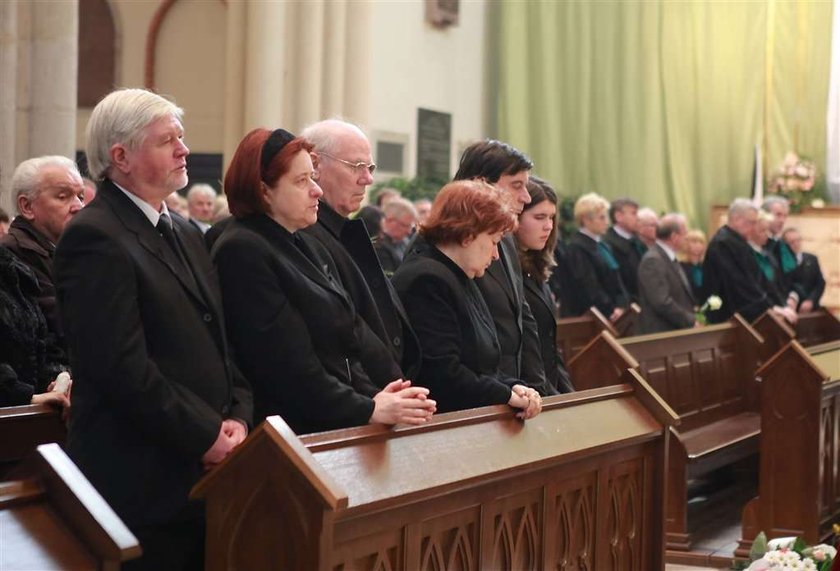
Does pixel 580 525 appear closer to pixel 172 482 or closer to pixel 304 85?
pixel 172 482

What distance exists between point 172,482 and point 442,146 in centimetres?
1148

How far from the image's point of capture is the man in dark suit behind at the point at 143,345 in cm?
283

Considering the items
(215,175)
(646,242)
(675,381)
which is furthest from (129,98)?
(215,175)

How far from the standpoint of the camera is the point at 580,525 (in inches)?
154

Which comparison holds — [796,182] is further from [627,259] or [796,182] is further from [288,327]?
[288,327]

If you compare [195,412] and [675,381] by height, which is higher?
[195,412]

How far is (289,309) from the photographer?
3221mm

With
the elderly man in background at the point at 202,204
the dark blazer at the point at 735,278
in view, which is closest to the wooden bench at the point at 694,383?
the dark blazer at the point at 735,278

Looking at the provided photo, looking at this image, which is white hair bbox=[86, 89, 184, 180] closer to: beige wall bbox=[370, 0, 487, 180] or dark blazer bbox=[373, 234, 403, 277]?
dark blazer bbox=[373, 234, 403, 277]

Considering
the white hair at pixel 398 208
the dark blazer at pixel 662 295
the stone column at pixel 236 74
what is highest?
the stone column at pixel 236 74

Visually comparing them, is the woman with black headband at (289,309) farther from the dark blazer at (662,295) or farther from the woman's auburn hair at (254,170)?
the dark blazer at (662,295)

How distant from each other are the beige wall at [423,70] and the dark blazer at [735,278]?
4130 millimetres

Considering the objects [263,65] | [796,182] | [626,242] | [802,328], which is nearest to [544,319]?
[626,242]

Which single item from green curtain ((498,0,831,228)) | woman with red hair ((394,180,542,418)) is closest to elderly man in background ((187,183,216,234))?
woman with red hair ((394,180,542,418))
